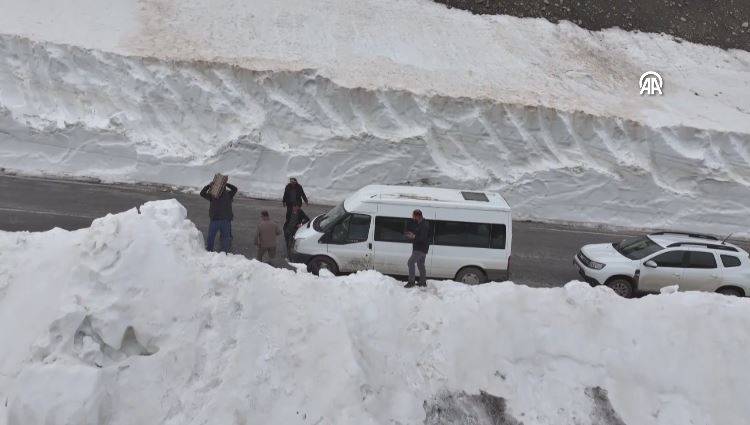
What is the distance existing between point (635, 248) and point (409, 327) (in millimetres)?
7518

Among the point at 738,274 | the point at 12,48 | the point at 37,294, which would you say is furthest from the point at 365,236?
the point at 12,48

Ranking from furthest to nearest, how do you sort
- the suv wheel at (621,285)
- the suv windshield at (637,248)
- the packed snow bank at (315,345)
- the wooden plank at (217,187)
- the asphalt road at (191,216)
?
the asphalt road at (191,216) < the suv windshield at (637,248) < the suv wheel at (621,285) < the wooden plank at (217,187) < the packed snow bank at (315,345)

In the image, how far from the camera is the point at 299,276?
723 centimetres

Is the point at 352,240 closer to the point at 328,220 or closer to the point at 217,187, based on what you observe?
the point at 328,220

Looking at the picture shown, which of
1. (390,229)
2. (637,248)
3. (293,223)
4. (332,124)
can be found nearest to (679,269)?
(637,248)

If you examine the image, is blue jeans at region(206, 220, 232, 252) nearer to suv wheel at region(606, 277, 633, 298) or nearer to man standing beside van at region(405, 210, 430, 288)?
man standing beside van at region(405, 210, 430, 288)

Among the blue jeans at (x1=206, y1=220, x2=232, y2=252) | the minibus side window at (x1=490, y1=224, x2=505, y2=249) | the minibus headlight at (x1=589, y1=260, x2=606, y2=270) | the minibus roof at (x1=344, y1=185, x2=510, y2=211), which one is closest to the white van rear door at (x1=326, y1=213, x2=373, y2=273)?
the minibus roof at (x1=344, y1=185, x2=510, y2=211)

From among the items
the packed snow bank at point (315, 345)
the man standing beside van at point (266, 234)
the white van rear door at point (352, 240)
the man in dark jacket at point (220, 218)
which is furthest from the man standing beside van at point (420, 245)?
the man in dark jacket at point (220, 218)

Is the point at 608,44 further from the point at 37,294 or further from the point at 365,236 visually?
the point at 37,294

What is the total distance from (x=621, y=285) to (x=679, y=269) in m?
1.18

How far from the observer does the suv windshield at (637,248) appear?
39.2 feet

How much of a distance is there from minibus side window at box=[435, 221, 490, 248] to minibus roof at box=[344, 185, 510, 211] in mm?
349
